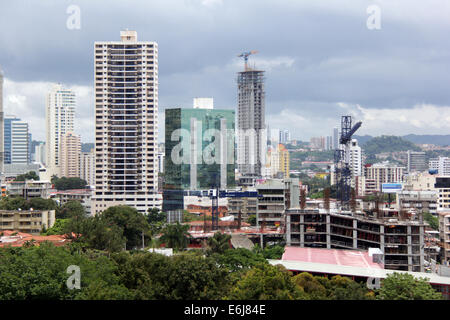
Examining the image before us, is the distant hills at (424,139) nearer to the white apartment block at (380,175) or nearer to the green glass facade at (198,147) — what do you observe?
the white apartment block at (380,175)

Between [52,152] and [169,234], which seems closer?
[169,234]

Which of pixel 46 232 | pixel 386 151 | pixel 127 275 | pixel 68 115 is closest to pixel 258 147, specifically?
pixel 68 115

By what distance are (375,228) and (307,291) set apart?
9014mm

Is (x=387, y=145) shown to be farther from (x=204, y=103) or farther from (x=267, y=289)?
(x=267, y=289)

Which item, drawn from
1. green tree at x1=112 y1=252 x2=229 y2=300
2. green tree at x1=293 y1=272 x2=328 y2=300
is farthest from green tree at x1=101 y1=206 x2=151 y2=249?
green tree at x1=293 y1=272 x2=328 y2=300

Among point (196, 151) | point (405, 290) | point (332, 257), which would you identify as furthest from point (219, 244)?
point (196, 151)

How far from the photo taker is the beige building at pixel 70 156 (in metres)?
75.9

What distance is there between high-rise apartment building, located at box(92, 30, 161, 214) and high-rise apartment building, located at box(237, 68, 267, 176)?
135 feet

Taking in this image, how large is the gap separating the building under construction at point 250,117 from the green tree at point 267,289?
68.6 meters

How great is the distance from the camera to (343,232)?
885 inches

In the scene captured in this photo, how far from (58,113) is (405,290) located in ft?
258

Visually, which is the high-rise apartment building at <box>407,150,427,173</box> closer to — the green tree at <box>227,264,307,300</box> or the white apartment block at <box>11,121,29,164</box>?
the white apartment block at <box>11,121,29,164</box>
